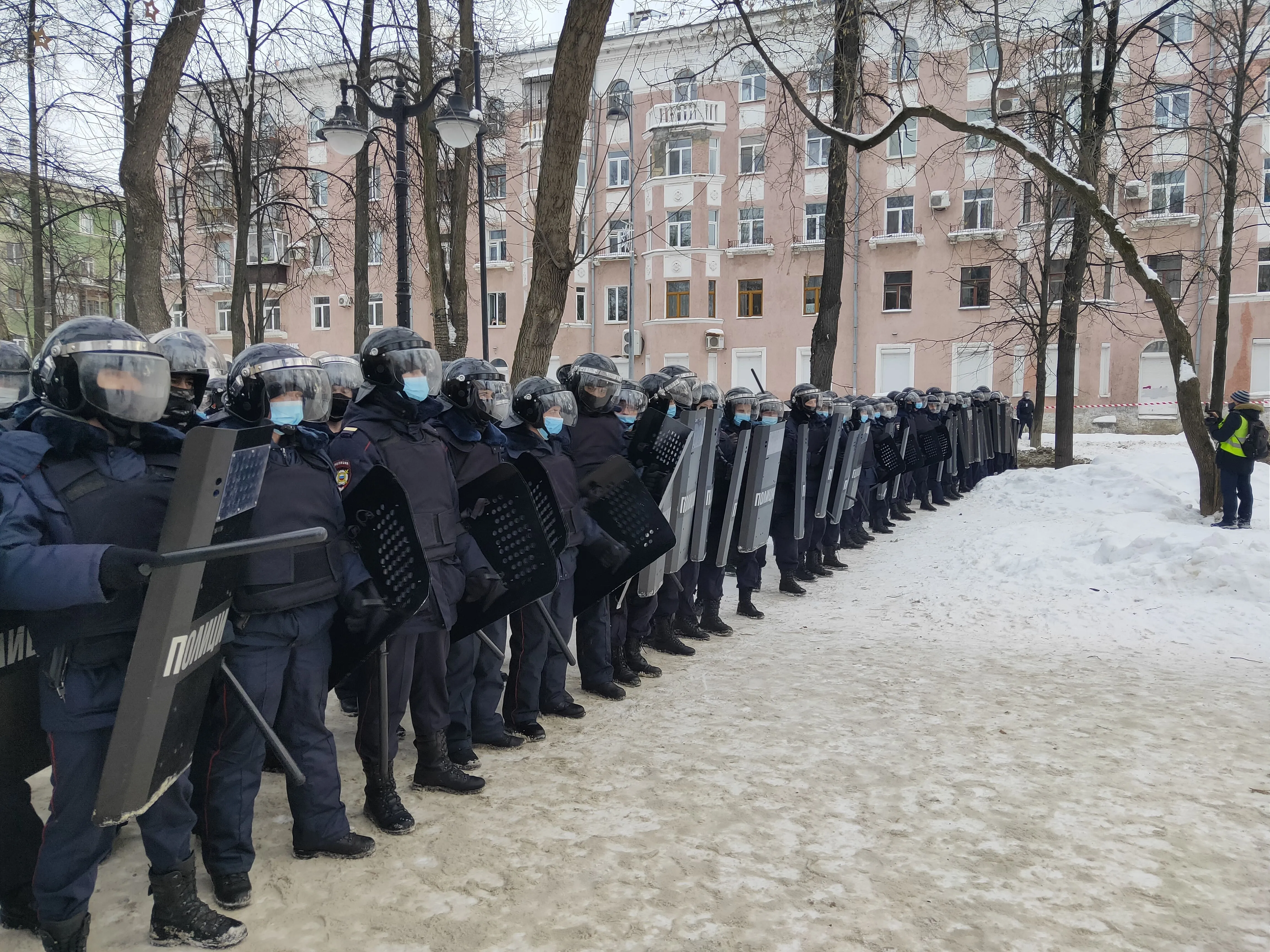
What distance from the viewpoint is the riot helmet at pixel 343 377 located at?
192 inches

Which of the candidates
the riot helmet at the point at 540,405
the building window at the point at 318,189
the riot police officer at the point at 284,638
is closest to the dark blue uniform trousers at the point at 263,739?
the riot police officer at the point at 284,638

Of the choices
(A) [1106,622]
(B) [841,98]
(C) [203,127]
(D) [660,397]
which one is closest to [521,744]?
(D) [660,397]

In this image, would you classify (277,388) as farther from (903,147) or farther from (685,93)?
(685,93)

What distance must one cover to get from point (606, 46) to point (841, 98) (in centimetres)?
2363

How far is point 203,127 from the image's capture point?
19500 millimetres

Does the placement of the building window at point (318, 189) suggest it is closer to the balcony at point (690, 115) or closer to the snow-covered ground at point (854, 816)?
the balcony at point (690, 115)

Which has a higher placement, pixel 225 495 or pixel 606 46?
pixel 606 46

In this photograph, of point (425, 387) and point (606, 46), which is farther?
point (606, 46)

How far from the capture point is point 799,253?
34469 millimetres

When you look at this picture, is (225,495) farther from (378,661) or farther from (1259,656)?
(1259,656)

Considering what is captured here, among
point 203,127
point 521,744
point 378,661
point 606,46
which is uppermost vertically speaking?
point 606,46

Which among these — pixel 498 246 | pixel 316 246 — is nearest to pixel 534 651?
pixel 316 246

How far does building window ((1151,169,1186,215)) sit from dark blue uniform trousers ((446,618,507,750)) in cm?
3147

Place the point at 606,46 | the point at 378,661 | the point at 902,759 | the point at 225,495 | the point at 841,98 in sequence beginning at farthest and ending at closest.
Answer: the point at 606,46 → the point at 841,98 → the point at 902,759 → the point at 378,661 → the point at 225,495
